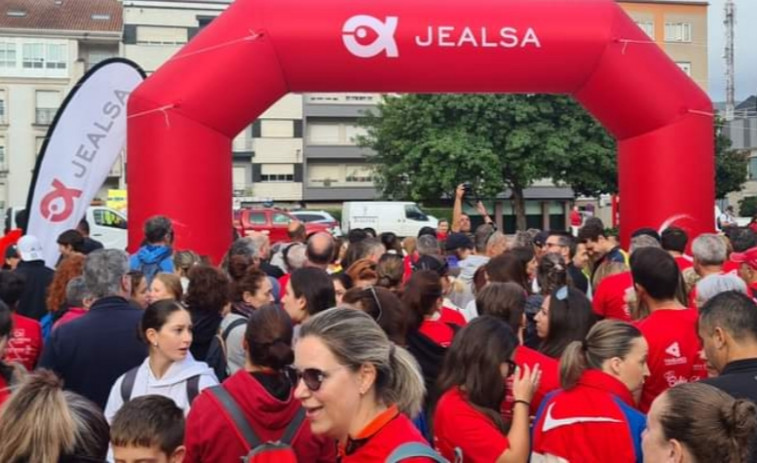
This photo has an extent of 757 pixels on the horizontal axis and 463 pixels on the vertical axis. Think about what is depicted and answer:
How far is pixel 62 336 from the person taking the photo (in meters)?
4.35

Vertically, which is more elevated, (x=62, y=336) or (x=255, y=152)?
(x=255, y=152)

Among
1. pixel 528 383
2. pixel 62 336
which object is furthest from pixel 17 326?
pixel 528 383

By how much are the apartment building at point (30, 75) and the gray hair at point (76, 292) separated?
44341 mm

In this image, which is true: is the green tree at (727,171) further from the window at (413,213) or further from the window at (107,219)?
the window at (107,219)

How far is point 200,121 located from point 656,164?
17.3ft

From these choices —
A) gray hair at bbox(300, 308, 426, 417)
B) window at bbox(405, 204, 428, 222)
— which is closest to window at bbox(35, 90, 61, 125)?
window at bbox(405, 204, 428, 222)

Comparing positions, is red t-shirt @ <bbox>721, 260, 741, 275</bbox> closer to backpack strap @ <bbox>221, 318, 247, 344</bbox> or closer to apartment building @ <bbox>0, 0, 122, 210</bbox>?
backpack strap @ <bbox>221, 318, 247, 344</bbox>

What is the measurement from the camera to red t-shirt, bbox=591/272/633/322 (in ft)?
18.2

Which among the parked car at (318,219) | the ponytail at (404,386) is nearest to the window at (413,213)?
the parked car at (318,219)

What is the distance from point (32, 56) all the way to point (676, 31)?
121 feet

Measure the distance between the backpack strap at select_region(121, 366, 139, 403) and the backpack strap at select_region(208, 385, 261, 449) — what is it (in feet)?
2.97

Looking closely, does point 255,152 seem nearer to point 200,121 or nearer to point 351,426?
point 200,121

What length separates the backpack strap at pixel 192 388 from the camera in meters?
3.82

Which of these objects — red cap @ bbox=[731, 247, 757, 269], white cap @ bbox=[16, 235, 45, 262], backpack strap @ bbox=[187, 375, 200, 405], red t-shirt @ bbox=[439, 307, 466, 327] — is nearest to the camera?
backpack strap @ bbox=[187, 375, 200, 405]
